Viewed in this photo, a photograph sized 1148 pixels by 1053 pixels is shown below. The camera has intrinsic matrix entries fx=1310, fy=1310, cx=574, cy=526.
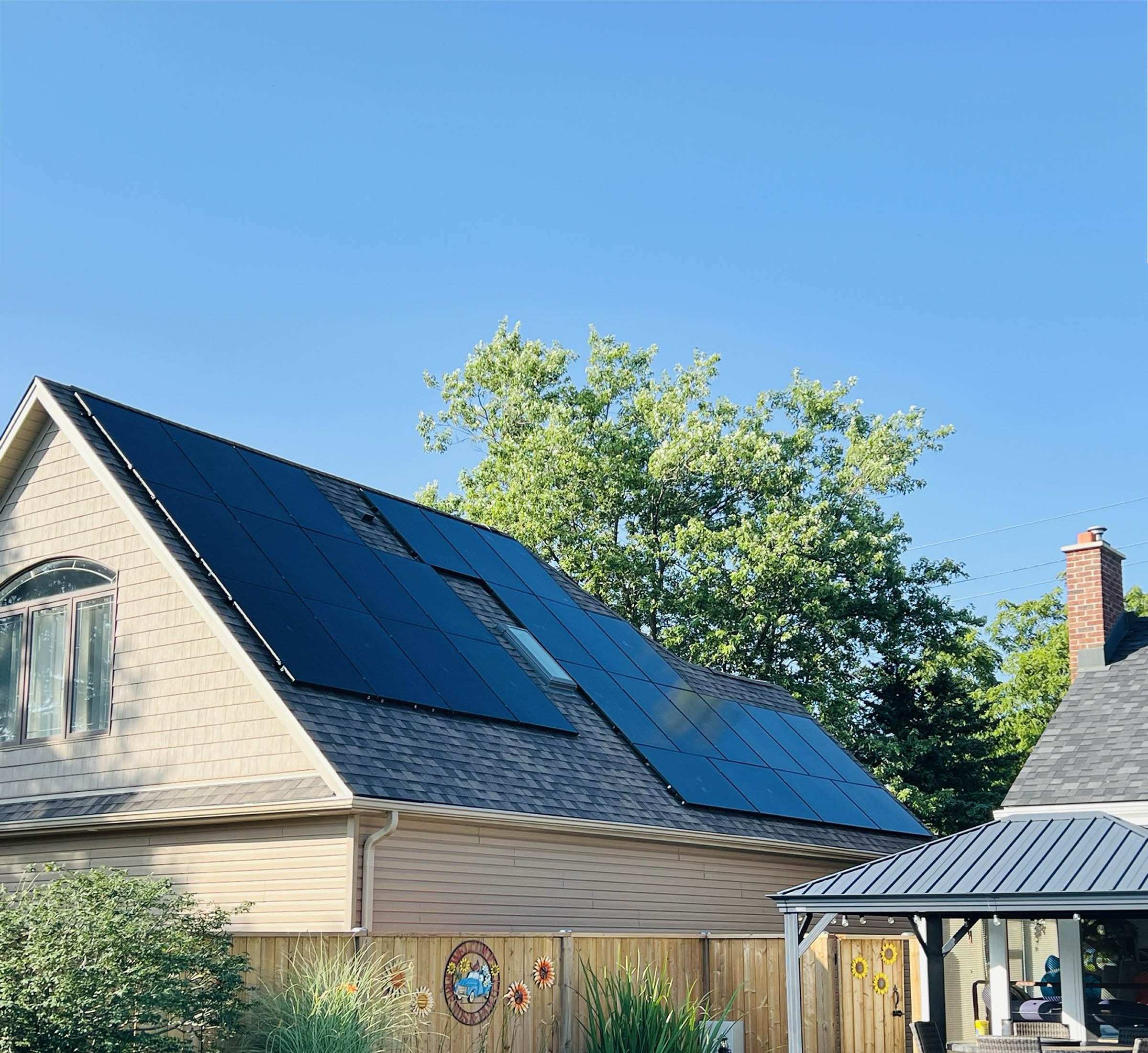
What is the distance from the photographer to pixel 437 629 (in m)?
15.5

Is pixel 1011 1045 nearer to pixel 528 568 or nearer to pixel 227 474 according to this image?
pixel 227 474

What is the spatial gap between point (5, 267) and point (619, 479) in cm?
1677

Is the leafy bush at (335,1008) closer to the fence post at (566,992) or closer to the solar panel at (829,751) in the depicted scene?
the fence post at (566,992)

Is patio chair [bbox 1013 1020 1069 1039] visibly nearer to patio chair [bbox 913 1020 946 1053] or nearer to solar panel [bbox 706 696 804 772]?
patio chair [bbox 913 1020 946 1053]

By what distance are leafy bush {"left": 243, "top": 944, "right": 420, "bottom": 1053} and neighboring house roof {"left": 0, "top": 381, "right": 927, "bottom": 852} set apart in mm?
1849

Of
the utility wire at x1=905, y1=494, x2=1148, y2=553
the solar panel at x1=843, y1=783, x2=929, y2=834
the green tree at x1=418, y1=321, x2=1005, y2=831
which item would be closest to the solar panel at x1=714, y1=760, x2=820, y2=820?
the solar panel at x1=843, y1=783, x2=929, y2=834

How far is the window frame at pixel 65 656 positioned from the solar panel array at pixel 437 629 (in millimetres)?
1452

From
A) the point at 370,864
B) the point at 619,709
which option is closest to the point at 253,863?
the point at 370,864

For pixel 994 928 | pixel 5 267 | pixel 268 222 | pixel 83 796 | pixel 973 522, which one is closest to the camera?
pixel 83 796

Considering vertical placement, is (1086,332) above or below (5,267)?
above

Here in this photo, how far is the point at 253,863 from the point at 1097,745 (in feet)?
42.5

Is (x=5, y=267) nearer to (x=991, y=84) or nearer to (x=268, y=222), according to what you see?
(x=268, y=222)

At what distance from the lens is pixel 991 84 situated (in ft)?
79.8

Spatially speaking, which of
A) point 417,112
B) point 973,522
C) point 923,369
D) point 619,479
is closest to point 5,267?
point 417,112
